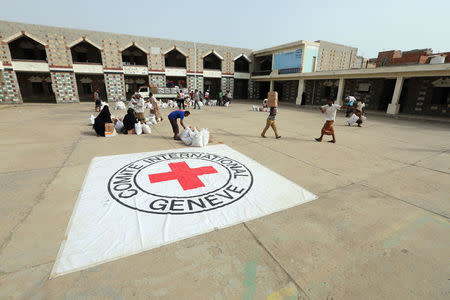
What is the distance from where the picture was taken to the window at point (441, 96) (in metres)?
13.3

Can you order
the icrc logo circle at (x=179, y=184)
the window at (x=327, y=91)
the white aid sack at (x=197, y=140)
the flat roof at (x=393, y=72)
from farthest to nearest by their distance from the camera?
the window at (x=327, y=91) < the flat roof at (x=393, y=72) < the white aid sack at (x=197, y=140) < the icrc logo circle at (x=179, y=184)

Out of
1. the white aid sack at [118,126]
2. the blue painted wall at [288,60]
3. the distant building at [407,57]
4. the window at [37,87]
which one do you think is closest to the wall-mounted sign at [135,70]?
the window at [37,87]

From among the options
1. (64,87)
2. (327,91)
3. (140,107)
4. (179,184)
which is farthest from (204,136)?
(64,87)

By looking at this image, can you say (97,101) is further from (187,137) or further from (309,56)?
(309,56)

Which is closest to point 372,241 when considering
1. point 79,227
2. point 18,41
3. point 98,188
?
point 79,227

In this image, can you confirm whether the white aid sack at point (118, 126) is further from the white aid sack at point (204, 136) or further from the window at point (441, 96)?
the window at point (441, 96)

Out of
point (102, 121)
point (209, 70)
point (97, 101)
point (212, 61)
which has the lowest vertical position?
point (102, 121)

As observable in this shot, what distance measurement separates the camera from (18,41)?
64.9 ft

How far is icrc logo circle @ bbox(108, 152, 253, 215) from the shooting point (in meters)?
3.04

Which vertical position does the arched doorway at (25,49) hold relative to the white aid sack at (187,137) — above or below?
above

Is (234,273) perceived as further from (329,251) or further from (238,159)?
(238,159)

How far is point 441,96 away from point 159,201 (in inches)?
725

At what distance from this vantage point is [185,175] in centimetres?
396

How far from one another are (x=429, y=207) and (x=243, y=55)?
2639cm
